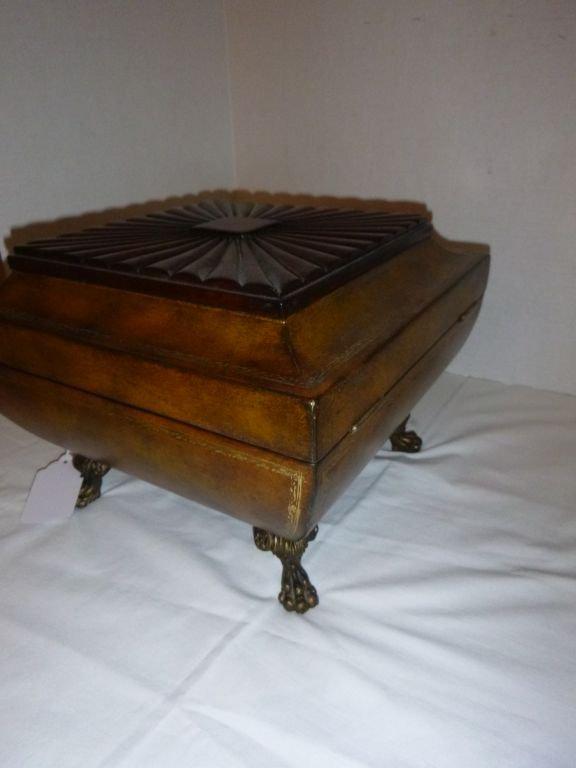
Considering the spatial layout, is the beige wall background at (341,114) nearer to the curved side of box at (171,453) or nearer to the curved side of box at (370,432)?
the curved side of box at (370,432)

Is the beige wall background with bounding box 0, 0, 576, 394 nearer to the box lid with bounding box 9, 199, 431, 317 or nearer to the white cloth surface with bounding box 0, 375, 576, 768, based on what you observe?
the box lid with bounding box 9, 199, 431, 317

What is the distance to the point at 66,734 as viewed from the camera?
656 mm

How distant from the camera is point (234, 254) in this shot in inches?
32.8

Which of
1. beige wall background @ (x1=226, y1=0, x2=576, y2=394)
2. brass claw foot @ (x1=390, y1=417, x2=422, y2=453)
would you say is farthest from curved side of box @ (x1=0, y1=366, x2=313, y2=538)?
beige wall background @ (x1=226, y1=0, x2=576, y2=394)

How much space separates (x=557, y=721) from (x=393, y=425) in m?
0.42

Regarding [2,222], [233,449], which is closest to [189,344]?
[233,449]

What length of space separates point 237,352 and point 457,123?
0.89m

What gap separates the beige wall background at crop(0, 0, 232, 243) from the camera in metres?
1.13

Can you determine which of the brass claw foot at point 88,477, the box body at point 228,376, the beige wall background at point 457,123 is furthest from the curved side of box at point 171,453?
the beige wall background at point 457,123

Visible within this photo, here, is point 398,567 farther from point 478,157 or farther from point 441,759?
point 478,157

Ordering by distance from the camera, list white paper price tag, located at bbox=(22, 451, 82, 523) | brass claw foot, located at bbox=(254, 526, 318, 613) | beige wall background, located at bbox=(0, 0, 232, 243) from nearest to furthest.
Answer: brass claw foot, located at bbox=(254, 526, 318, 613) → white paper price tag, located at bbox=(22, 451, 82, 523) → beige wall background, located at bbox=(0, 0, 232, 243)

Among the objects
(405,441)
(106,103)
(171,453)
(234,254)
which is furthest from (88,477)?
(106,103)

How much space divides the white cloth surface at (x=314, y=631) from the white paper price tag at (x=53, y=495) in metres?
0.03

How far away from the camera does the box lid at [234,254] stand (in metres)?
0.73
